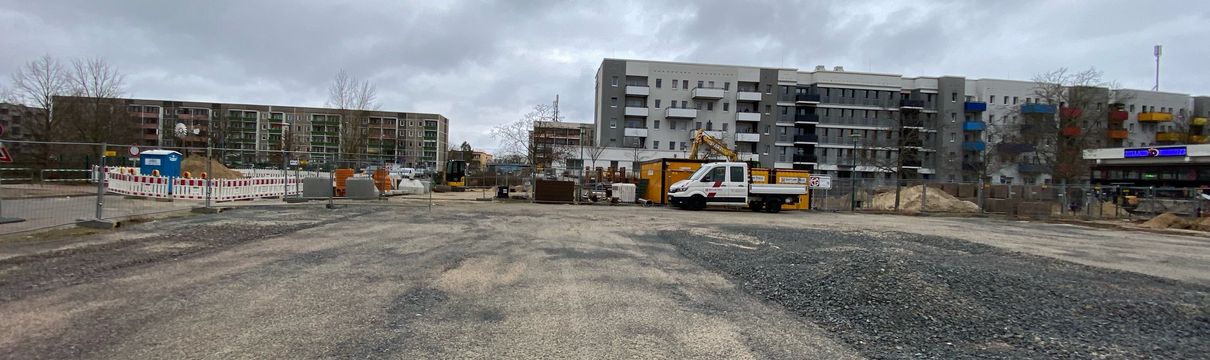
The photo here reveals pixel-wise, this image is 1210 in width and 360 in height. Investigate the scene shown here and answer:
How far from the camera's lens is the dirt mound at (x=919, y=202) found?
32.1 metres

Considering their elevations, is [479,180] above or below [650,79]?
below

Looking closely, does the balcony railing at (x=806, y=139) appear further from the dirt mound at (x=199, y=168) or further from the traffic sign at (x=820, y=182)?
the dirt mound at (x=199, y=168)

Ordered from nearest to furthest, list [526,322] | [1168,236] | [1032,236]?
[526,322] < [1032,236] < [1168,236]

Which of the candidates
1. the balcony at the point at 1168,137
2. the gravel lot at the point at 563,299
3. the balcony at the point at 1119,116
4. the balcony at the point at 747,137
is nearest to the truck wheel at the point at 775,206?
the gravel lot at the point at 563,299

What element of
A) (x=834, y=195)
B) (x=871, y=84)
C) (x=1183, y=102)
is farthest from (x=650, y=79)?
(x=1183, y=102)

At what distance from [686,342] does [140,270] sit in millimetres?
7035

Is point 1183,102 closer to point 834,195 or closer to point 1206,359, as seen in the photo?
point 834,195

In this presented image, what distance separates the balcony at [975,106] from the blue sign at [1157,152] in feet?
95.0

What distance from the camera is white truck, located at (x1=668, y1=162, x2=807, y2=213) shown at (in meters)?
26.0

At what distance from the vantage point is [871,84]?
269ft

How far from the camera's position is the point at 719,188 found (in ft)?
85.9

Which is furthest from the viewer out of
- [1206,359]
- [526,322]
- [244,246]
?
[244,246]

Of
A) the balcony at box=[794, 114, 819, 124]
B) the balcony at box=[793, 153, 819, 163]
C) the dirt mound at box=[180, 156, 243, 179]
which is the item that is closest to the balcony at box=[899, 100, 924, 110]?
the balcony at box=[794, 114, 819, 124]

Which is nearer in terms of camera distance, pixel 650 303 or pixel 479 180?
pixel 650 303
